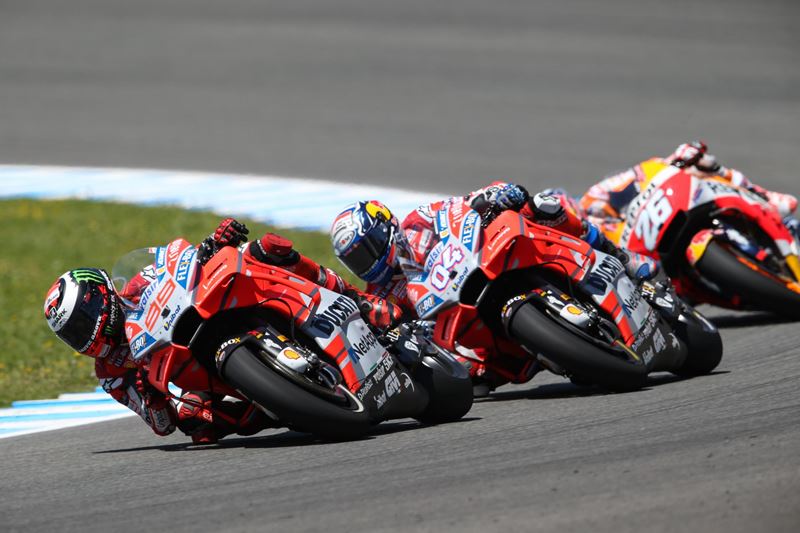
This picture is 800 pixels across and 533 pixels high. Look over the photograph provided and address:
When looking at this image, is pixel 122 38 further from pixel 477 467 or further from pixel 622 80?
pixel 477 467

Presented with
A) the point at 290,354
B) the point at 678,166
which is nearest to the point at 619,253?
the point at 678,166

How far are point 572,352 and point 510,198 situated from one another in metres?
1.28

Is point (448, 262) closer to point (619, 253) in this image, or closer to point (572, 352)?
point (572, 352)

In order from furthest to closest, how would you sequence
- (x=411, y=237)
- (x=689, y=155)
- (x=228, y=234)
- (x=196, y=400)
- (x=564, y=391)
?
(x=689, y=155) → (x=411, y=237) → (x=564, y=391) → (x=196, y=400) → (x=228, y=234)

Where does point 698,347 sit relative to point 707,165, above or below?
below

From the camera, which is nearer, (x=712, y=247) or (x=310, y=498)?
(x=310, y=498)

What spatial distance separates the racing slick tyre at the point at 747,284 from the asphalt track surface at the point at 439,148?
22cm

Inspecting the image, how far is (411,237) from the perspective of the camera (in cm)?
927

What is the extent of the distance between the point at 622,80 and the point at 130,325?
15.9m

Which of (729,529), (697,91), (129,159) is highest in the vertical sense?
(729,529)

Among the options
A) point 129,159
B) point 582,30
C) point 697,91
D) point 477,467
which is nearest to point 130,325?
A: point 477,467

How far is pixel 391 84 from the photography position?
→ 23125 mm

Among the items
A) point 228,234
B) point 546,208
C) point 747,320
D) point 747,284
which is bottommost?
point 747,320

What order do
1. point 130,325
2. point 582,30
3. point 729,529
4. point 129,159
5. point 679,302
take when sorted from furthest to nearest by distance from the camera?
point 582,30 → point 129,159 → point 679,302 → point 130,325 → point 729,529
